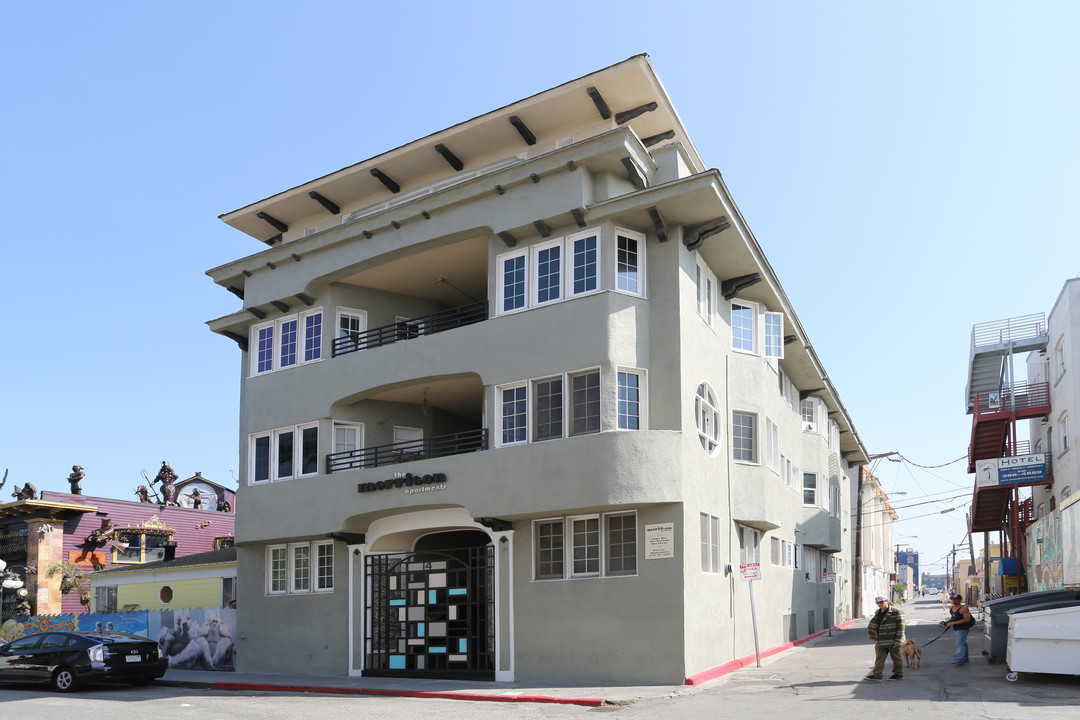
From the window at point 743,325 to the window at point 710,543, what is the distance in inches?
198

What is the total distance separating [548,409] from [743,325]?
23.1ft

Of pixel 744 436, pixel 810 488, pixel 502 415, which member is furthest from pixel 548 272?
pixel 810 488

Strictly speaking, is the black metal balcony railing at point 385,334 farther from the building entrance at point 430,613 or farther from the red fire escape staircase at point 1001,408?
the red fire escape staircase at point 1001,408

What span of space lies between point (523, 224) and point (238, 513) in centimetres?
1165

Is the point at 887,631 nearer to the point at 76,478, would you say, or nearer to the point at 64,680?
the point at 64,680

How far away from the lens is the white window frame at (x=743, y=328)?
24594mm

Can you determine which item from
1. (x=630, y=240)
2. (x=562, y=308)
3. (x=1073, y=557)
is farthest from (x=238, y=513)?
(x=1073, y=557)

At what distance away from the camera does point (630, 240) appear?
20.8 meters

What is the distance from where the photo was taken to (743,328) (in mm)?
25031

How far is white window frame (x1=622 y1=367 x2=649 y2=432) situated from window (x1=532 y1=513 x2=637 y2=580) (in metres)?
1.85

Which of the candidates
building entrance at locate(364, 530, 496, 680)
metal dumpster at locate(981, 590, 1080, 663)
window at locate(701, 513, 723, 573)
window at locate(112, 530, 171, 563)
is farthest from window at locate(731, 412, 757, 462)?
window at locate(112, 530, 171, 563)

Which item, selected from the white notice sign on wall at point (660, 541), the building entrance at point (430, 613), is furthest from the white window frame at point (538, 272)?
the building entrance at point (430, 613)

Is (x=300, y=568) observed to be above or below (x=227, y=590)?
above

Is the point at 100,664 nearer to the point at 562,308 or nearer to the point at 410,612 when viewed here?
the point at 410,612
